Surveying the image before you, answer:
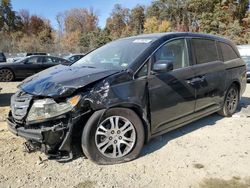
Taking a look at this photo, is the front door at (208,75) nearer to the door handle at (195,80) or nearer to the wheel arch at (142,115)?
the door handle at (195,80)

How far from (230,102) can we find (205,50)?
4.62ft

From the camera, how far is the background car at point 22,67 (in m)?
13.7

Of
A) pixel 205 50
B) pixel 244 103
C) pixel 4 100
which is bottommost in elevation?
pixel 244 103

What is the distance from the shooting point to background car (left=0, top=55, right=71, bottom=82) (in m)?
13.7

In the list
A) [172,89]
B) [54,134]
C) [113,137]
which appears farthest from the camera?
[172,89]

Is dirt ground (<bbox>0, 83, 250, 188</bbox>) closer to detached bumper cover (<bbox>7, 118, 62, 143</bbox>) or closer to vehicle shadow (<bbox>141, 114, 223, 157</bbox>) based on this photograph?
vehicle shadow (<bbox>141, 114, 223, 157</bbox>)

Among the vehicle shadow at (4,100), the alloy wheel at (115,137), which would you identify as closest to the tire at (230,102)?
the alloy wheel at (115,137)

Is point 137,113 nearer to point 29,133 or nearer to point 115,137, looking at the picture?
point 115,137

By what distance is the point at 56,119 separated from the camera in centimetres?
368

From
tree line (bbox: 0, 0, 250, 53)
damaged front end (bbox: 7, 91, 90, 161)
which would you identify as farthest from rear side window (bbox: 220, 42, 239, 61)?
tree line (bbox: 0, 0, 250, 53)

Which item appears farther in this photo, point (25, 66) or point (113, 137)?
point (25, 66)

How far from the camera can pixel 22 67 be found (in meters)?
14.1

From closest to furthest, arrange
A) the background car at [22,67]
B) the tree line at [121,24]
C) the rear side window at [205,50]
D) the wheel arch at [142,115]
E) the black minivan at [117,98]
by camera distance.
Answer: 1. the black minivan at [117,98]
2. the wheel arch at [142,115]
3. the rear side window at [205,50]
4. the background car at [22,67]
5. the tree line at [121,24]

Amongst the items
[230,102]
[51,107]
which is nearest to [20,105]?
[51,107]
